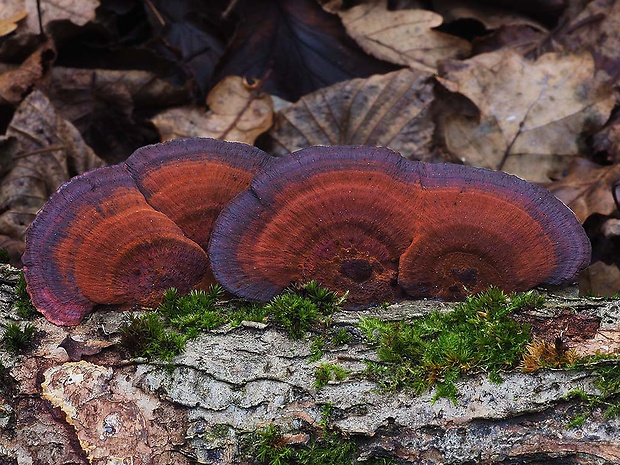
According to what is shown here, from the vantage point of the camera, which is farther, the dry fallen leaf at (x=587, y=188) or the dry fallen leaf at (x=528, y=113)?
the dry fallen leaf at (x=528, y=113)

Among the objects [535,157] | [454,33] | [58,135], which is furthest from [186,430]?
[454,33]

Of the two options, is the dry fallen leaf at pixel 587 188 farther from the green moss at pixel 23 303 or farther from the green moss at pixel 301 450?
the green moss at pixel 23 303

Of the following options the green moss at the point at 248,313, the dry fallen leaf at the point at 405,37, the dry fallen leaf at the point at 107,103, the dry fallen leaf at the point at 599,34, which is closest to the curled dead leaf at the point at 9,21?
the dry fallen leaf at the point at 107,103

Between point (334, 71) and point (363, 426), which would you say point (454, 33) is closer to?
point (334, 71)

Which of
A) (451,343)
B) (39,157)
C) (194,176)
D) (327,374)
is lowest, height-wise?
(39,157)

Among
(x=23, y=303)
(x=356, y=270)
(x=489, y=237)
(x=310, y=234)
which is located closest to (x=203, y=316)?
(x=310, y=234)

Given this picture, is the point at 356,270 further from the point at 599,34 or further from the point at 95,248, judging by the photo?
the point at 599,34
